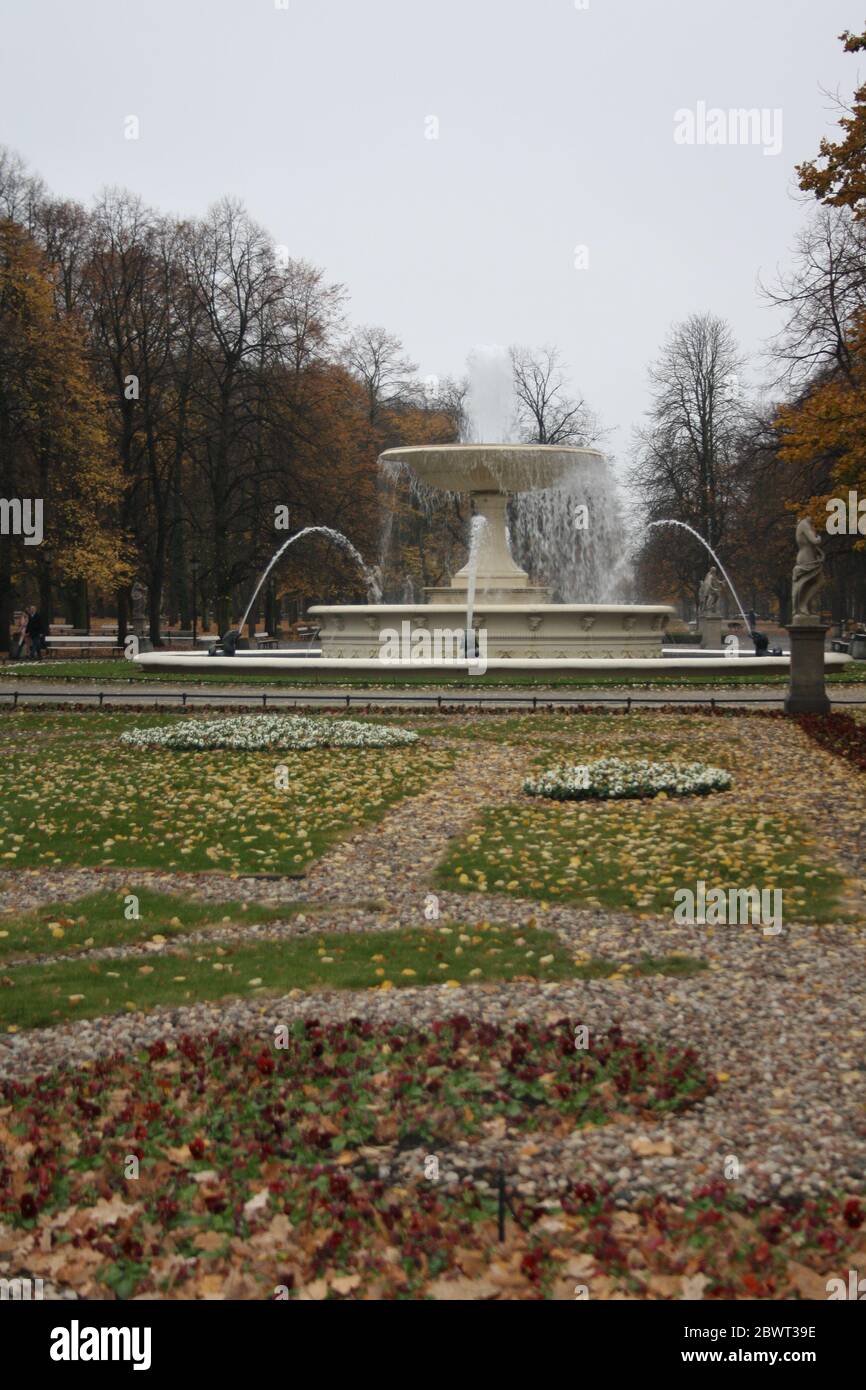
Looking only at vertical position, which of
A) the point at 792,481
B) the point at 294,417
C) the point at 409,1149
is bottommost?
the point at 409,1149

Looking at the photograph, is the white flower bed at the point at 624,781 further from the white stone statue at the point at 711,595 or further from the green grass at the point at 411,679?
the white stone statue at the point at 711,595

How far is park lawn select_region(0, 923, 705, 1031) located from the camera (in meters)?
7.60

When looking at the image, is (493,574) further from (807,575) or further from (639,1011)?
(639,1011)

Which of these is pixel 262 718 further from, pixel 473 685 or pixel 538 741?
pixel 473 685

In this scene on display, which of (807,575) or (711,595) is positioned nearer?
(807,575)

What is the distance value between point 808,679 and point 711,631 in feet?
84.7

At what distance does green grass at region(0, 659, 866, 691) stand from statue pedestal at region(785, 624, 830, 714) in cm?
460

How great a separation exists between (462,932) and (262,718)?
1116cm

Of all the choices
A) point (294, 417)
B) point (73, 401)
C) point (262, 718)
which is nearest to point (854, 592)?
point (294, 417)

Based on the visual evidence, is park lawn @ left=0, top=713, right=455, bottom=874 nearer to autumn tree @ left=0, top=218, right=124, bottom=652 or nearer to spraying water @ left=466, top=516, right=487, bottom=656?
spraying water @ left=466, top=516, right=487, bottom=656

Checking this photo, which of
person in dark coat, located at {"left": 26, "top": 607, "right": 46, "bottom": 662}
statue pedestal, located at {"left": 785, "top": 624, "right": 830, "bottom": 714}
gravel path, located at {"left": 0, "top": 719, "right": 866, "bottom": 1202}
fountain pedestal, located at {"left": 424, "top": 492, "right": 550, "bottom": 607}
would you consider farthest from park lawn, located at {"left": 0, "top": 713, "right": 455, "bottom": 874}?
person in dark coat, located at {"left": 26, "top": 607, "right": 46, "bottom": 662}

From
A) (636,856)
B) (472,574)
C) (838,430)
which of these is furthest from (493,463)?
(636,856)

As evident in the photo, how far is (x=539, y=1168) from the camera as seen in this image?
5.38 m

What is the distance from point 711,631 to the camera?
156ft
